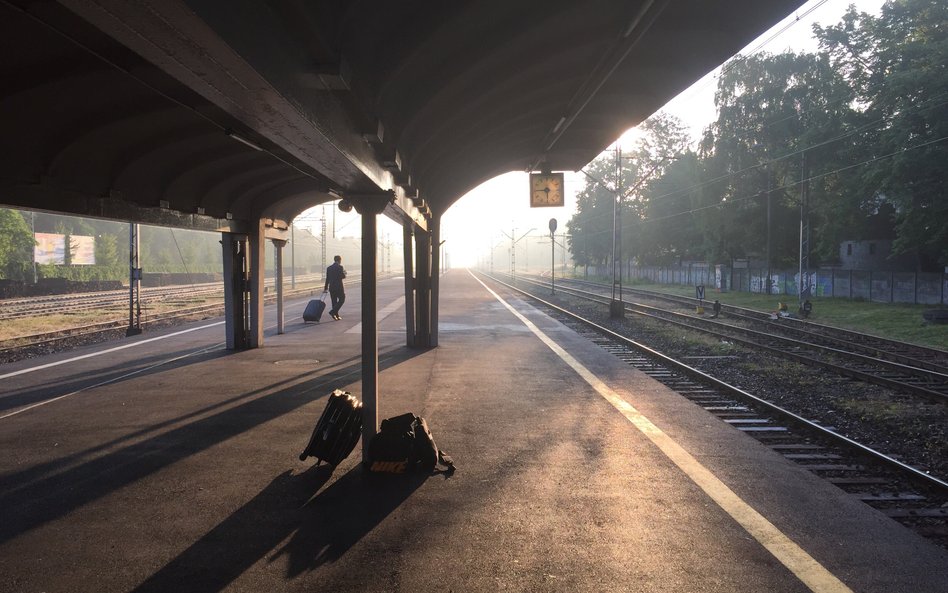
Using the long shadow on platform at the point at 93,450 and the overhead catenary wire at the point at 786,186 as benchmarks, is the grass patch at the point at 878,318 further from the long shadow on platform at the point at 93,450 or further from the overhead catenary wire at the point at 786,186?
the long shadow on platform at the point at 93,450

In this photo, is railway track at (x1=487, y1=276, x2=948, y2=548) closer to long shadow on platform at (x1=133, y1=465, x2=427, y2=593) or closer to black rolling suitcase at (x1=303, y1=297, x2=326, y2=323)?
long shadow on platform at (x1=133, y1=465, x2=427, y2=593)

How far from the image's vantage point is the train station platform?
405 cm

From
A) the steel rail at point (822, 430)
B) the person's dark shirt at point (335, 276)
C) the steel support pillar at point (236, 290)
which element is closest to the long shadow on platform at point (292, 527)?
the steel rail at point (822, 430)

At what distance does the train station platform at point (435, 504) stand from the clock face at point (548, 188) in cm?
507

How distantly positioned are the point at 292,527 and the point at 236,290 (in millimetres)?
9927

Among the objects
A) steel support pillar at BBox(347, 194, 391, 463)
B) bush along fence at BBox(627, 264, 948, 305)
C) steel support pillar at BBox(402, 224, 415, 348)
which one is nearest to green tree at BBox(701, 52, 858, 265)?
bush along fence at BBox(627, 264, 948, 305)

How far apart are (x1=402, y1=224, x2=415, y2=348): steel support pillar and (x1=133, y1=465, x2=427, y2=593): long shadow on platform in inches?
295

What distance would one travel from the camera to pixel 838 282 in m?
35.8

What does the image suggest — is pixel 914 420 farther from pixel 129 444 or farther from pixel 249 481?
pixel 129 444

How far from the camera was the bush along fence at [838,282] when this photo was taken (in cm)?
2939

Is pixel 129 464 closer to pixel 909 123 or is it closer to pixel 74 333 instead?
pixel 74 333

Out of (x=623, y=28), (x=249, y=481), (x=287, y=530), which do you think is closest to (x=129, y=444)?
(x=249, y=481)

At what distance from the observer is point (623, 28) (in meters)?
5.42

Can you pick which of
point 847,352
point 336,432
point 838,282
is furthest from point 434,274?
point 838,282
